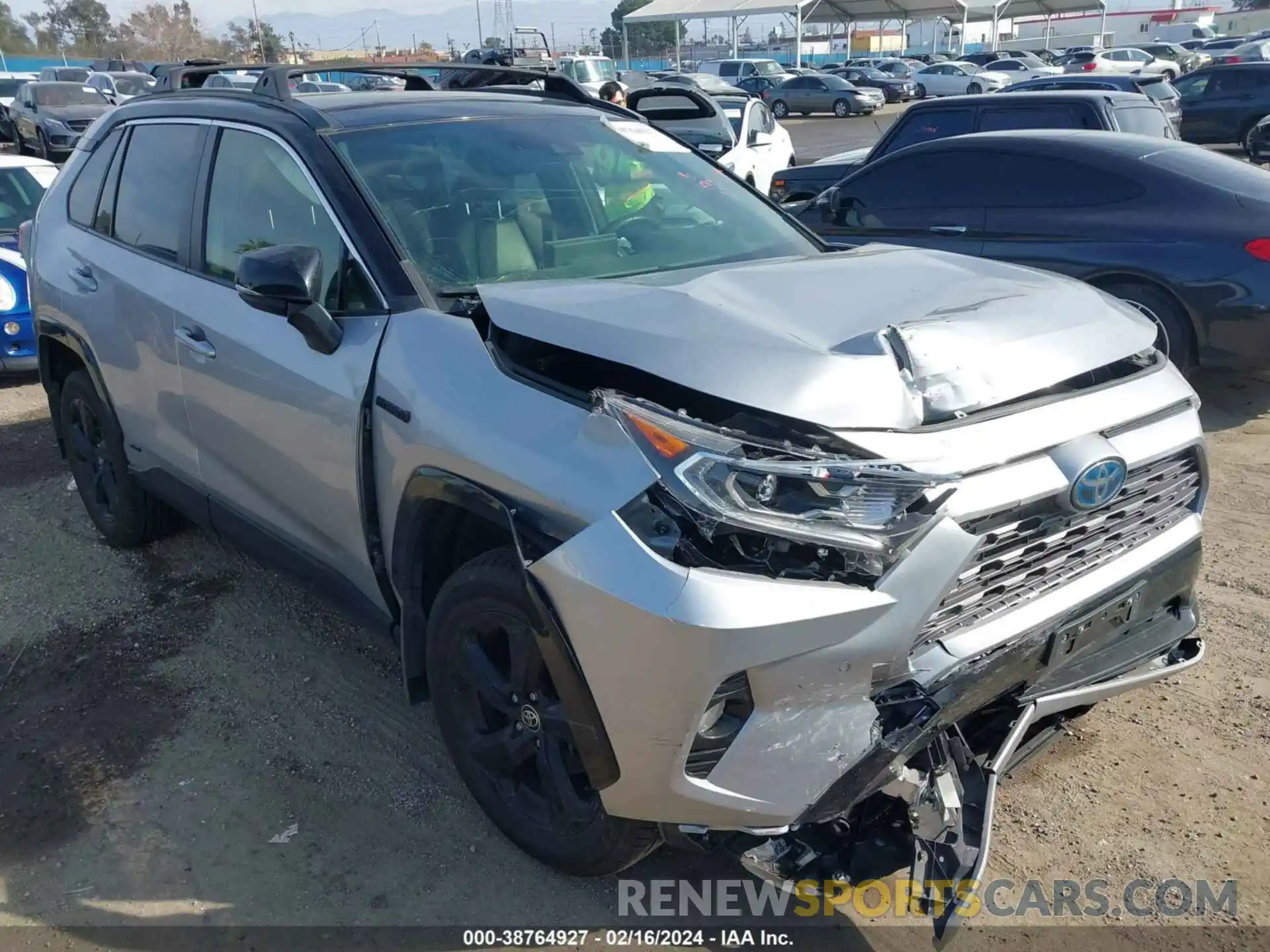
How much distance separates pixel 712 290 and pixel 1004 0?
5623 centimetres

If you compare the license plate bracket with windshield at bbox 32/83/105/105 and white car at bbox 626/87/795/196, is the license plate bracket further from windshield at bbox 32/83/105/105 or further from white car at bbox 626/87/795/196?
windshield at bbox 32/83/105/105

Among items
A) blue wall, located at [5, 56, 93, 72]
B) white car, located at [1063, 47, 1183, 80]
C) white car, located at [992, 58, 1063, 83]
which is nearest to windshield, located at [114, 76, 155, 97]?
white car, located at [1063, 47, 1183, 80]

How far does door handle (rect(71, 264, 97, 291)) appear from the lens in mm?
4223

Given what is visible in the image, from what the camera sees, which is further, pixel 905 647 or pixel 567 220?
pixel 567 220

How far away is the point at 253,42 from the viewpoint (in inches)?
2790

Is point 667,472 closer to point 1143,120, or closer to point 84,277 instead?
point 84,277

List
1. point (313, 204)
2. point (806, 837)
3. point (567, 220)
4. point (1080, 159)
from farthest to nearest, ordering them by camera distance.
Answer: point (1080, 159) < point (567, 220) < point (313, 204) < point (806, 837)

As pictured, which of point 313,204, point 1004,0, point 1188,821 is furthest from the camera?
point 1004,0

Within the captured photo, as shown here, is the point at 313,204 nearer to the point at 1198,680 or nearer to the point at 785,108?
the point at 1198,680

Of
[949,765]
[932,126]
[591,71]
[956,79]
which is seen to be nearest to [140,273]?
[949,765]

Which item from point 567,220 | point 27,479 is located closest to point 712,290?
point 567,220

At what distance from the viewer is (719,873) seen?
8.94 feet

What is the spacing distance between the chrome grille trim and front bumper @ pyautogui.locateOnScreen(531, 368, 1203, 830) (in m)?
0.04

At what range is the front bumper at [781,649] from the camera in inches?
77.8
